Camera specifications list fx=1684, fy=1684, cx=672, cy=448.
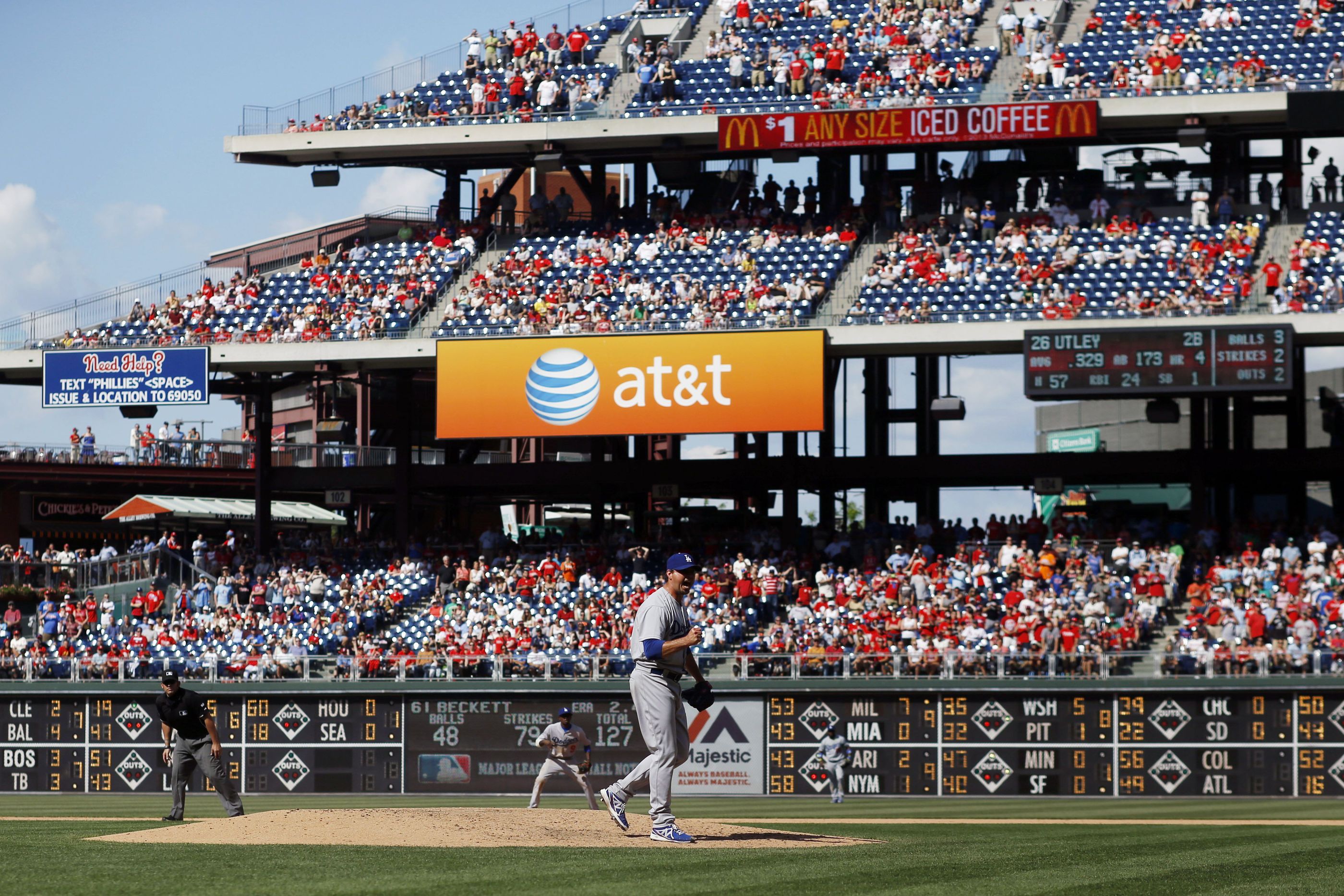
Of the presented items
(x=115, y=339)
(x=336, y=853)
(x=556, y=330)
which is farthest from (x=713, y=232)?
(x=336, y=853)

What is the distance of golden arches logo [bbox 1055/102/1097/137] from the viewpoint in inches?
1417

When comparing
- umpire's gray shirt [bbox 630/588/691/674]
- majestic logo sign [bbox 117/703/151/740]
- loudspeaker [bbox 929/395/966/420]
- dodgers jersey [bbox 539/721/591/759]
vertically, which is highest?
loudspeaker [bbox 929/395/966/420]

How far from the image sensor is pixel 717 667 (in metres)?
29.5

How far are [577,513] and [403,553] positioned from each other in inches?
482

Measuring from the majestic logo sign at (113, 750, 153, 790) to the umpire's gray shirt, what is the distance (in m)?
21.2

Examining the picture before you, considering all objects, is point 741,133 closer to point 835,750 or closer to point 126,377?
point 126,377

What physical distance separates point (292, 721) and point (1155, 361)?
17.6m

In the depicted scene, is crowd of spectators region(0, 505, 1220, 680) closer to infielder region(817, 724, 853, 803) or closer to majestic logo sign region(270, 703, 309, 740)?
majestic logo sign region(270, 703, 309, 740)

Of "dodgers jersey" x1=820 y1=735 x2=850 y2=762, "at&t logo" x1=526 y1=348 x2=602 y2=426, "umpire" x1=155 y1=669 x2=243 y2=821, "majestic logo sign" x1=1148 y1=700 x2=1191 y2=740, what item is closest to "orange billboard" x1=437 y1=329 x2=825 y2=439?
"at&t logo" x1=526 y1=348 x2=602 y2=426

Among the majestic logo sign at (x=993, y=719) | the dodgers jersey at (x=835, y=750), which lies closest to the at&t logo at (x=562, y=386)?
the dodgers jersey at (x=835, y=750)

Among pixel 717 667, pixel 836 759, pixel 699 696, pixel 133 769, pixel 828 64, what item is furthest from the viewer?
pixel 828 64

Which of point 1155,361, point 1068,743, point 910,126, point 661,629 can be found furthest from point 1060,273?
point 661,629

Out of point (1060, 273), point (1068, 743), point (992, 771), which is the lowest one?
point (992, 771)

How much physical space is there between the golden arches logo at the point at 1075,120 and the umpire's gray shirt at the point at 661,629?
26.9 metres
